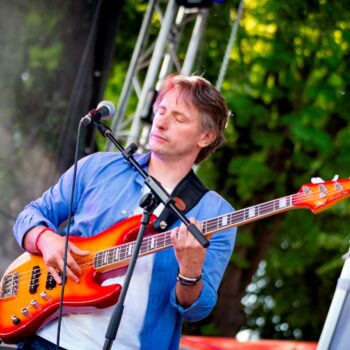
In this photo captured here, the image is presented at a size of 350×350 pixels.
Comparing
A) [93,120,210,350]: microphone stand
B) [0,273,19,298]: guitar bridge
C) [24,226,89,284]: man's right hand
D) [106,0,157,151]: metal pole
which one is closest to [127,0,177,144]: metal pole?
Result: [106,0,157,151]: metal pole

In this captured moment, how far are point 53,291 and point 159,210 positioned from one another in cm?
56

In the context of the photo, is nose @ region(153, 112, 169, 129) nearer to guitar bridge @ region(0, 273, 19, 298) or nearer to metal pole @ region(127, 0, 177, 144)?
guitar bridge @ region(0, 273, 19, 298)

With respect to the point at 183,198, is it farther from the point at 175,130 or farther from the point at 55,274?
the point at 55,274

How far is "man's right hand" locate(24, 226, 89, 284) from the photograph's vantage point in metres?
3.36

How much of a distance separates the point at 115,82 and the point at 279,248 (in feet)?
10.3

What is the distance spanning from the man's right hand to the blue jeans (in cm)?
24

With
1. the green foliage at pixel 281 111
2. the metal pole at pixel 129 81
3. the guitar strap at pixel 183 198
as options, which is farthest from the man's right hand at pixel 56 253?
the green foliage at pixel 281 111


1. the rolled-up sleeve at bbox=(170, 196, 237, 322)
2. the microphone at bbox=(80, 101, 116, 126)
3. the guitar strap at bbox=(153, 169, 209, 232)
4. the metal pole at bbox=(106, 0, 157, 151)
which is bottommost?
the rolled-up sleeve at bbox=(170, 196, 237, 322)

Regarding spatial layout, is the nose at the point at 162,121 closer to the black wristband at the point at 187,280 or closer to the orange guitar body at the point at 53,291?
the orange guitar body at the point at 53,291

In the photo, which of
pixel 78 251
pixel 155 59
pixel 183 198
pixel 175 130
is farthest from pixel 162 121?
pixel 155 59

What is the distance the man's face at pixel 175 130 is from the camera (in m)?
3.43

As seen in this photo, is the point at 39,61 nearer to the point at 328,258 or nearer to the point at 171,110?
the point at 171,110

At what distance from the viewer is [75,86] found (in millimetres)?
6680

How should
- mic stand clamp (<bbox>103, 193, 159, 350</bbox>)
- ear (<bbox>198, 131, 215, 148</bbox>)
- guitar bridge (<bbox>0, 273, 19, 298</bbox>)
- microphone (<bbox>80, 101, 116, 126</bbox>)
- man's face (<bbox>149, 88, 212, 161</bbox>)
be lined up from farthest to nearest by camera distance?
guitar bridge (<bbox>0, 273, 19, 298</bbox>), ear (<bbox>198, 131, 215, 148</bbox>), man's face (<bbox>149, 88, 212, 161</bbox>), microphone (<bbox>80, 101, 116, 126</bbox>), mic stand clamp (<bbox>103, 193, 159, 350</bbox>)
